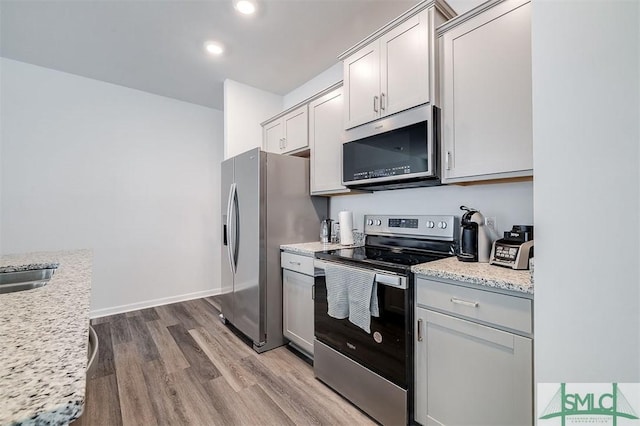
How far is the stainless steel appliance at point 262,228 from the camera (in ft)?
7.84

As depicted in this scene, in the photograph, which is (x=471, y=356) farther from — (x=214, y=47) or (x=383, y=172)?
(x=214, y=47)

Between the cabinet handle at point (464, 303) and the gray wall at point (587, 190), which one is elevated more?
the gray wall at point (587, 190)

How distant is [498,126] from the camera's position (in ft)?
4.71

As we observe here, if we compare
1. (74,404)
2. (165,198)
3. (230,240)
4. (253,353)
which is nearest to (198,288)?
(165,198)

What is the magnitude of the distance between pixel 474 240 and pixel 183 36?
2.76 metres

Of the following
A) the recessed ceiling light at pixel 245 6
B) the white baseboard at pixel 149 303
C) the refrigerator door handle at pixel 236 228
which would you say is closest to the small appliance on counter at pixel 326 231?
the refrigerator door handle at pixel 236 228

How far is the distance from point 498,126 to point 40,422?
1.83 meters

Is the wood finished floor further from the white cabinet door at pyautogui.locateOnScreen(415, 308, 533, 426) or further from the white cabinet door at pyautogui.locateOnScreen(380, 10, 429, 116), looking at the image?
the white cabinet door at pyautogui.locateOnScreen(380, 10, 429, 116)

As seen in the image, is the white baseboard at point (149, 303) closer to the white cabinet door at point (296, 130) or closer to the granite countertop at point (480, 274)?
the white cabinet door at point (296, 130)

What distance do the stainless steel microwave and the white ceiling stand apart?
3.10 ft

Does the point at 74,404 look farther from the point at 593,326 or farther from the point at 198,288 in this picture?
the point at 198,288

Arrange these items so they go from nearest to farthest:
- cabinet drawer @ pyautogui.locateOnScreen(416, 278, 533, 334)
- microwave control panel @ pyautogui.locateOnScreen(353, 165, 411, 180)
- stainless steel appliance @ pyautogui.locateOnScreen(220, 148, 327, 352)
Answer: cabinet drawer @ pyautogui.locateOnScreen(416, 278, 533, 334) < microwave control panel @ pyautogui.locateOnScreen(353, 165, 411, 180) < stainless steel appliance @ pyautogui.locateOnScreen(220, 148, 327, 352)

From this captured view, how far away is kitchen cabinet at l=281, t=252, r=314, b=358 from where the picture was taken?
2.17m

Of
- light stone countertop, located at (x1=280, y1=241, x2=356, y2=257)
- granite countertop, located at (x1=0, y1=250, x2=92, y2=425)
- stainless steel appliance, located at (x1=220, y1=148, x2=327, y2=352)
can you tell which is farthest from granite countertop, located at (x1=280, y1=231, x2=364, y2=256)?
granite countertop, located at (x1=0, y1=250, x2=92, y2=425)
